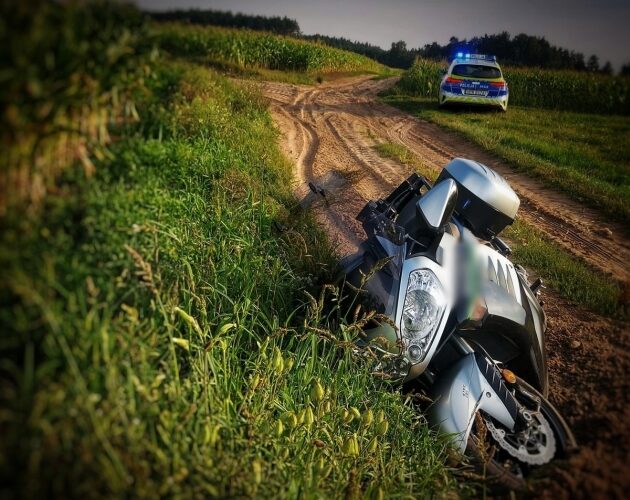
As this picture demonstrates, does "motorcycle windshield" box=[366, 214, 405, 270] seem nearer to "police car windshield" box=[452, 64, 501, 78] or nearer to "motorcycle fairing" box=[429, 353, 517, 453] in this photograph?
"motorcycle fairing" box=[429, 353, 517, 453]

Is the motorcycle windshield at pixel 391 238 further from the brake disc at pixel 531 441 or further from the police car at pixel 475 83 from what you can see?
the police car at pixel 475 83

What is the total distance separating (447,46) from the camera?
1477 centimetres

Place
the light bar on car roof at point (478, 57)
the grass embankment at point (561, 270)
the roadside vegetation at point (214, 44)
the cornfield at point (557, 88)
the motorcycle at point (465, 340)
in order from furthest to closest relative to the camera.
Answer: the cornfield at point (557, 88)
the light bar on car roof at point (478, 57)
the grass embankment at point (561, 270)
the motorcycle at point (465, 340)
the roadside vegetation at point (214, 44)

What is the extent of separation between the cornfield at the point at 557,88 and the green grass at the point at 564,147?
2.46m

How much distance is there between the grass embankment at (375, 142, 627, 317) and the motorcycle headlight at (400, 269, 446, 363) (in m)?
1.89

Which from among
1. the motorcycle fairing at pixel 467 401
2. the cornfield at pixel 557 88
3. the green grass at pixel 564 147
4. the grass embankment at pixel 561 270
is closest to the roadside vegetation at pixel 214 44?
the motorcycle fairing at pixel 467 401

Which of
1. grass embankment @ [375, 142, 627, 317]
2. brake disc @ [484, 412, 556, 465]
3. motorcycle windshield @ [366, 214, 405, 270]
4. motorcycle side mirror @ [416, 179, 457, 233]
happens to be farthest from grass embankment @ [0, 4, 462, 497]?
grass embankment @ [375, 142, 627, 317]

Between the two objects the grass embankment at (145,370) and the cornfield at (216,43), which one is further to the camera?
the cornfield at (216,43)

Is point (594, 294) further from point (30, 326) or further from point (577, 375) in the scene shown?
point (30, 326)

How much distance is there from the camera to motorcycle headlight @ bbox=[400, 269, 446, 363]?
2.12 meters

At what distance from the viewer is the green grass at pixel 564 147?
19.9 feet

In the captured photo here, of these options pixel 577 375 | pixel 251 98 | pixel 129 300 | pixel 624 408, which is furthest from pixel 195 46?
pixel 251 98

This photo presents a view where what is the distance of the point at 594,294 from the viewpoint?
3.77 m

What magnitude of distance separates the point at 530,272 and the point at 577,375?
6.06ft
